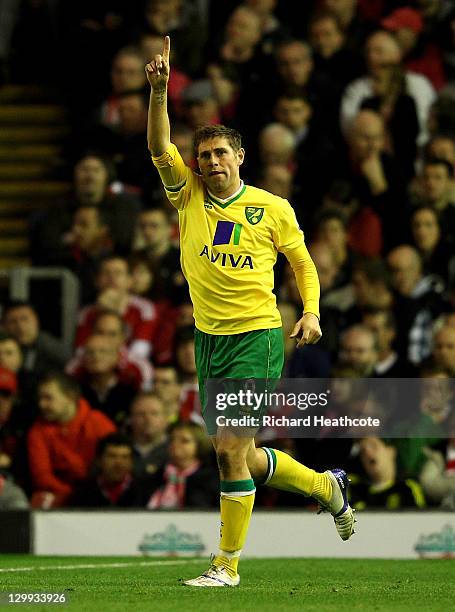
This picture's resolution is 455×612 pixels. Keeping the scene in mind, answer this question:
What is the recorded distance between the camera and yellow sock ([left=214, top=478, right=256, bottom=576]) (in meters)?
8.24

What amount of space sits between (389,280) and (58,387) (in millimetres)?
2617

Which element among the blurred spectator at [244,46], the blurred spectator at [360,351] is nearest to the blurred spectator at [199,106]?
the blurred spectator at [244,46]

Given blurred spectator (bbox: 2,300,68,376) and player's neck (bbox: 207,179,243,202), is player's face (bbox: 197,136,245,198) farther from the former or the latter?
blurred spectator (bbox: 2,300,68,376)

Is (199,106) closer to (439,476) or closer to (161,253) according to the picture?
(161,253)

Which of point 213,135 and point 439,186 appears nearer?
point 213,135

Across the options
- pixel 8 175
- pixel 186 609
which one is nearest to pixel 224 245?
pixel 186 609

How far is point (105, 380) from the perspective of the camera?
12945 millimetres

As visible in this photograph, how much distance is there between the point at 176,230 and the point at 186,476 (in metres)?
3.26

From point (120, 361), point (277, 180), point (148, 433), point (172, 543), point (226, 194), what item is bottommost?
point (172, 543)

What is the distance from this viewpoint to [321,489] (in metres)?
8.87

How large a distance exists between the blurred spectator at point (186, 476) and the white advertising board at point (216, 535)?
1.49 feet

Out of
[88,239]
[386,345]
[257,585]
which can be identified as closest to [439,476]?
[386,345]

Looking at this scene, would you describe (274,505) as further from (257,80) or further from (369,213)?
(257,80)

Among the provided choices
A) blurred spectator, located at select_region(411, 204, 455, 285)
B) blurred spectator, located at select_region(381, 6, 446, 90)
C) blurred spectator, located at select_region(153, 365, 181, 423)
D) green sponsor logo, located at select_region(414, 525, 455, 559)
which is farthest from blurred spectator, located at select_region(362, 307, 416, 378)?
blurred spectator, located at select_region(381, 6, 446, 90)
